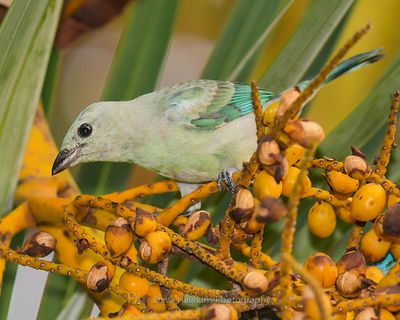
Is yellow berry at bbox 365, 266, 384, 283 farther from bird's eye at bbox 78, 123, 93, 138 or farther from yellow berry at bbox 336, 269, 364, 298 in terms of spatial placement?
bird's eye at bbox 78, 123, 93, 138

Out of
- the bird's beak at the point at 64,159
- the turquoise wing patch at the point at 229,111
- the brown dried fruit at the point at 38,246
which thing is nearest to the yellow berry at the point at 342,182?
the brown dried fruit at the point at 38,246

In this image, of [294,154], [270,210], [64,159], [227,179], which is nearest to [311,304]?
[270,210]

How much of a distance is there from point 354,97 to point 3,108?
91cm

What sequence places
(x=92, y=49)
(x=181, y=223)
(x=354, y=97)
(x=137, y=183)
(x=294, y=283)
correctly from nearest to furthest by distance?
(x=294, y=283) < (x=181, y=223) < (x=354, y=97) < (x=137, y=183) < (x=92, y=49)

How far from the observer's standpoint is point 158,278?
0.93 m

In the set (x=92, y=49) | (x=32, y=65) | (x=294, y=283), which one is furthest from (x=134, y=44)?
(x=92, y=49)

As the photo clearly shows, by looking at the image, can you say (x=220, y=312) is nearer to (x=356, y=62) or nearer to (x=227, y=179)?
(x=227, y=179)

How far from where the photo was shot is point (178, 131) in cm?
165

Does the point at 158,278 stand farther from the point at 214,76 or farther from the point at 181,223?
the point at 214,76

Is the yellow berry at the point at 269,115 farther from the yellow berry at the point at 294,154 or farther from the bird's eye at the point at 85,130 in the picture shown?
the bird's eye at the point at 85,130

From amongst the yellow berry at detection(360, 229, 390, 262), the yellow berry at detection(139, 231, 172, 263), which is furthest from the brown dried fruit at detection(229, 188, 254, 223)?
the yellow berry at detection(360, 229, 390, 262)

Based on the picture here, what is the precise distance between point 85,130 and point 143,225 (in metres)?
0.65

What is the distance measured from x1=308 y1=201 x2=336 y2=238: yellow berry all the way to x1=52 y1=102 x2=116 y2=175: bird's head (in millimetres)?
562

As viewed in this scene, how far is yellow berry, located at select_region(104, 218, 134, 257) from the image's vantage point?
1.01 m
